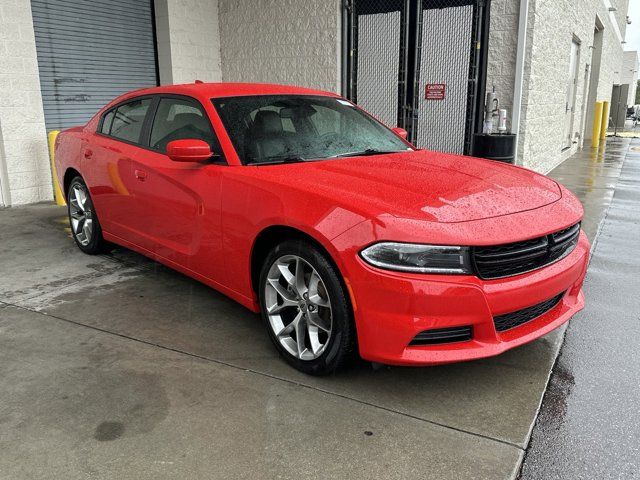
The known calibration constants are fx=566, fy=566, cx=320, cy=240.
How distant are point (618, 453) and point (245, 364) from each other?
6.23ft

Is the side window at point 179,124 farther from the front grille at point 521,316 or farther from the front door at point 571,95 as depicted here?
the front door at point 571,95

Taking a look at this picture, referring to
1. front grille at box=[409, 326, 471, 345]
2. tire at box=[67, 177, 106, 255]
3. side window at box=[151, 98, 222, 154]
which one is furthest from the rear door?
front grille at box=[409, 326, 471, 345]

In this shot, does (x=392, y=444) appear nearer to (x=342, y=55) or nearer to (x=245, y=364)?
(x=245, y=364)

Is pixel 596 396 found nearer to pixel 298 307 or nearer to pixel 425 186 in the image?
pixel 425 186

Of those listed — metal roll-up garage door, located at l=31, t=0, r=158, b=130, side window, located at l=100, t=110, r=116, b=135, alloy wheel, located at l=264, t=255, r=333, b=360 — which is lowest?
alloy wheel, located at l=264, t=255, r=333, b=360

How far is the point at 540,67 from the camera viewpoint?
949 centimetres

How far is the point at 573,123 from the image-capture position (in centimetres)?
1533

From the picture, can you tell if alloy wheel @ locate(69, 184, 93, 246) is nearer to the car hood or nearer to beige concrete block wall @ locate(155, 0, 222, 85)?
the car hood

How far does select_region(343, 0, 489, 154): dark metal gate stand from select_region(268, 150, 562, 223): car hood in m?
5.87

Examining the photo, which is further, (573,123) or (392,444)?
(573,123)

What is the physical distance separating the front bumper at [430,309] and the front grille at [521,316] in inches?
1.6

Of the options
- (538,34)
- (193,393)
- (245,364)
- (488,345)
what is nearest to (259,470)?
(193,393)

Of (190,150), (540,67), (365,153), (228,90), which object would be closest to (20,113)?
(228,90)

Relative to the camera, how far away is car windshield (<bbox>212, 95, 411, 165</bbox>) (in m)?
3.61
